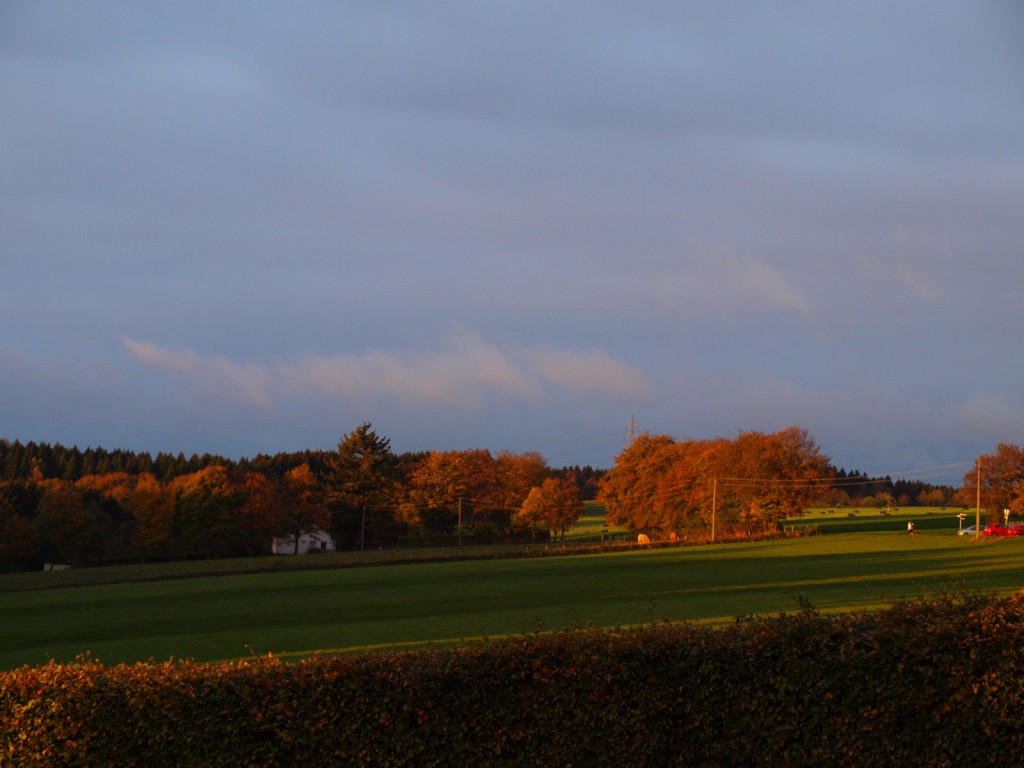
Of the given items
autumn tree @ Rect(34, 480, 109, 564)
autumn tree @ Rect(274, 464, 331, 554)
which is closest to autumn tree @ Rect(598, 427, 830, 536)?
autumn tree @ Rect(274, 464, 331, 554)

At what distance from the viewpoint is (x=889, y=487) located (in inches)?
6496

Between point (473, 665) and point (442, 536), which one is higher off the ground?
point (473, 665)

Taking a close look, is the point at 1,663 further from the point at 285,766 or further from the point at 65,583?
the point at 65,583

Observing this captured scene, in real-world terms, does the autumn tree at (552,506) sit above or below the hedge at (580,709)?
below

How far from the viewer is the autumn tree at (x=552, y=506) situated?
105125 millimetres

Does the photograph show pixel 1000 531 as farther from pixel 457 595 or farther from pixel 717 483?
pixel 457 595

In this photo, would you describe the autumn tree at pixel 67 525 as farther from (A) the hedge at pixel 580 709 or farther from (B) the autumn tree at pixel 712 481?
(A) the hedge at pixel 580 709

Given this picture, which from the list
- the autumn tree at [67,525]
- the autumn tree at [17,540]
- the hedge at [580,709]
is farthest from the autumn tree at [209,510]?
the hedge at [580,709]

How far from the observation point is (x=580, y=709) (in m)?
7.41

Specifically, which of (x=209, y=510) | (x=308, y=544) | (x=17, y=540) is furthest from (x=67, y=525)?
(x=308, y=544)

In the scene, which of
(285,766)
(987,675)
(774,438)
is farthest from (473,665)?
(774,438)

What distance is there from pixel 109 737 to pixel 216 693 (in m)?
0.95

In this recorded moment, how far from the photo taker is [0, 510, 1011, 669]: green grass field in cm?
2792

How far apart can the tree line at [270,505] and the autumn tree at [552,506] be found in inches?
5.3
